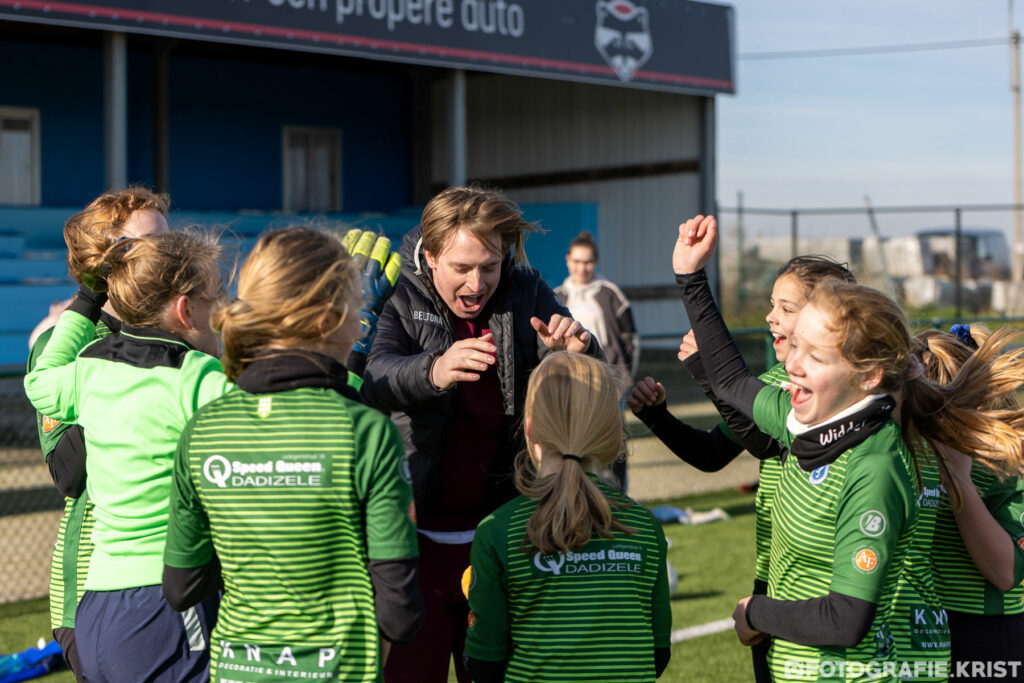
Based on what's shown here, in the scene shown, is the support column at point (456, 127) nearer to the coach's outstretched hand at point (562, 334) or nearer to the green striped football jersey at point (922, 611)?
the coach's outstretched hand at point (562, 334)

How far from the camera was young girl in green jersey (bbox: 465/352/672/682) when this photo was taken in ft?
8.06

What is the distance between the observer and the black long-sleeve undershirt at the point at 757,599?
233cm

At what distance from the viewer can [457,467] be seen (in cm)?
309

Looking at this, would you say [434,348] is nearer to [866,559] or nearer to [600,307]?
[866,559]

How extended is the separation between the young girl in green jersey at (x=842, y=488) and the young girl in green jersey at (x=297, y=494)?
0.89m

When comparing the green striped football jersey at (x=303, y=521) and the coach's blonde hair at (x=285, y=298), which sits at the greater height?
the coach's blonde hair at (x=285, y=298)

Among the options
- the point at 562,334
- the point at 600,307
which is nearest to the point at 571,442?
the point at 562,334

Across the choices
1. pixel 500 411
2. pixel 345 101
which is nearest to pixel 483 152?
pixel 345 101

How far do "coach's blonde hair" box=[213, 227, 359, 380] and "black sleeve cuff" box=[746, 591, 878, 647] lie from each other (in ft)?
3.88

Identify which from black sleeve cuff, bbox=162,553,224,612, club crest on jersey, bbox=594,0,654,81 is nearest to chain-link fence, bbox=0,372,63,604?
black sleeve cuff, bbox=162,553,224,612

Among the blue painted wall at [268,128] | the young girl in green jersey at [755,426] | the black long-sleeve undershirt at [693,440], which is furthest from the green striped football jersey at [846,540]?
the blue painted wall at [268,128]

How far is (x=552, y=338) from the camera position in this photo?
2891mm

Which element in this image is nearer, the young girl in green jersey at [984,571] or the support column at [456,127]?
the young girl in green jersey at [984,571]

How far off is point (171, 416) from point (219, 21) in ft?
39.7
